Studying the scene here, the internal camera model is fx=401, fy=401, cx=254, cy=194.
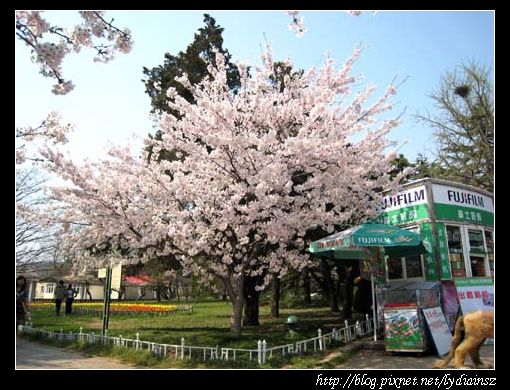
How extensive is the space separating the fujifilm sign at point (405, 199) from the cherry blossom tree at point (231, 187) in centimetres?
41

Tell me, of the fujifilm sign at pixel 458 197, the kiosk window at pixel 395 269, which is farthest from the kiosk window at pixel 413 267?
the fujifilm sign at pixel 458 197

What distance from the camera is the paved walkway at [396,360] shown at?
7.40 metres

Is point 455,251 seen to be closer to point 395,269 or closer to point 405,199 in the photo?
point 395,269

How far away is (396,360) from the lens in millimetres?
8031

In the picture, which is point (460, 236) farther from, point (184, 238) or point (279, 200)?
point (184, 238)

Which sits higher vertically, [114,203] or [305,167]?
[305,167]

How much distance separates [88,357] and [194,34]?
12760mm

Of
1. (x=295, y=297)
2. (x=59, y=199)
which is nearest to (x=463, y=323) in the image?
(x=59, y=199)

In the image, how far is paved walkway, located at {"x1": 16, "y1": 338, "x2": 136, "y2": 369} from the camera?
8.47 meters

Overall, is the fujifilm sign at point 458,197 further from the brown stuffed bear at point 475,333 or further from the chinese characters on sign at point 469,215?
the brown stuffed bear at point 475,333

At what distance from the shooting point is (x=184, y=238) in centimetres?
966

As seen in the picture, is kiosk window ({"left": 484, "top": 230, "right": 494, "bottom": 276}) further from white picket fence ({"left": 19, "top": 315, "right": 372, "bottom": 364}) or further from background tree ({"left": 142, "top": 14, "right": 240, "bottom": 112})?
background tree ({"left": 142, "top": 14, "right": 240, "bottom": 112})

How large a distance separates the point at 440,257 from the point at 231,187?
5659 millimetres

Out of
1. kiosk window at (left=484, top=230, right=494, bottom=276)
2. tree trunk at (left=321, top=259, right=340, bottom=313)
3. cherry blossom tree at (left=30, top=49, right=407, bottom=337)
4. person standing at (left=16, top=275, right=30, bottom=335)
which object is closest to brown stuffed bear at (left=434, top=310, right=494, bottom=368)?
cherry blossom tree at (left=30, top=49, right=407, bottom=337)
